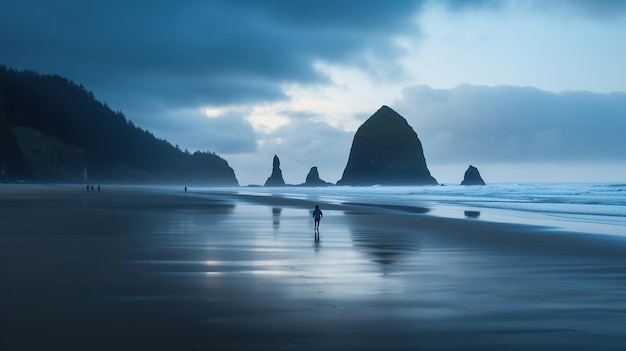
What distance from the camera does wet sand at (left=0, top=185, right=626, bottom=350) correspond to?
→ 777 cm

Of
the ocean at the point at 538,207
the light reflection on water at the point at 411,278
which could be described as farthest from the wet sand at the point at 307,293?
the ocean at the point at 538,207

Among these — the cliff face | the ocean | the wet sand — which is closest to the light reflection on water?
the wet sand

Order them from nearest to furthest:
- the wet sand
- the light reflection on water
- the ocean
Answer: the wet sand
the light reflection on water
the ocean

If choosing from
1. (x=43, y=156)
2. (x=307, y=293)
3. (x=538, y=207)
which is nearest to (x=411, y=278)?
(x=307, y=293)

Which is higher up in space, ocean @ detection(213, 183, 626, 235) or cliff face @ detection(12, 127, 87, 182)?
cliff face @ detection(12, 127, 87, 182)

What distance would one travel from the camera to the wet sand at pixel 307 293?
7.77 metres

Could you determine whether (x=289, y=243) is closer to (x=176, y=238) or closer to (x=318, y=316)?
(x=176, y=238)

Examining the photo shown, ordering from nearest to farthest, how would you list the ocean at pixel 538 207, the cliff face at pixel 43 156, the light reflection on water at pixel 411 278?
the light reflection on water at pixel 411 278 → the ocean at pixel 538 207 → the cliff face at pixel 43 156

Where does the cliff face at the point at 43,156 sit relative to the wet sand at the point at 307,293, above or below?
above

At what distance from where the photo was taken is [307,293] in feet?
36.3

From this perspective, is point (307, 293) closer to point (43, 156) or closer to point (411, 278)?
point (411, 278)

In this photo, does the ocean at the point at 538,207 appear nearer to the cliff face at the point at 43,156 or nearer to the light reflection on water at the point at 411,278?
the light reflection on water at the point at 411,278

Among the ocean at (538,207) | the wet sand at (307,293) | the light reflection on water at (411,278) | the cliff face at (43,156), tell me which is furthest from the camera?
the cliff face at (43,156)

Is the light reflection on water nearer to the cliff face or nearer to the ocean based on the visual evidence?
the ocean
